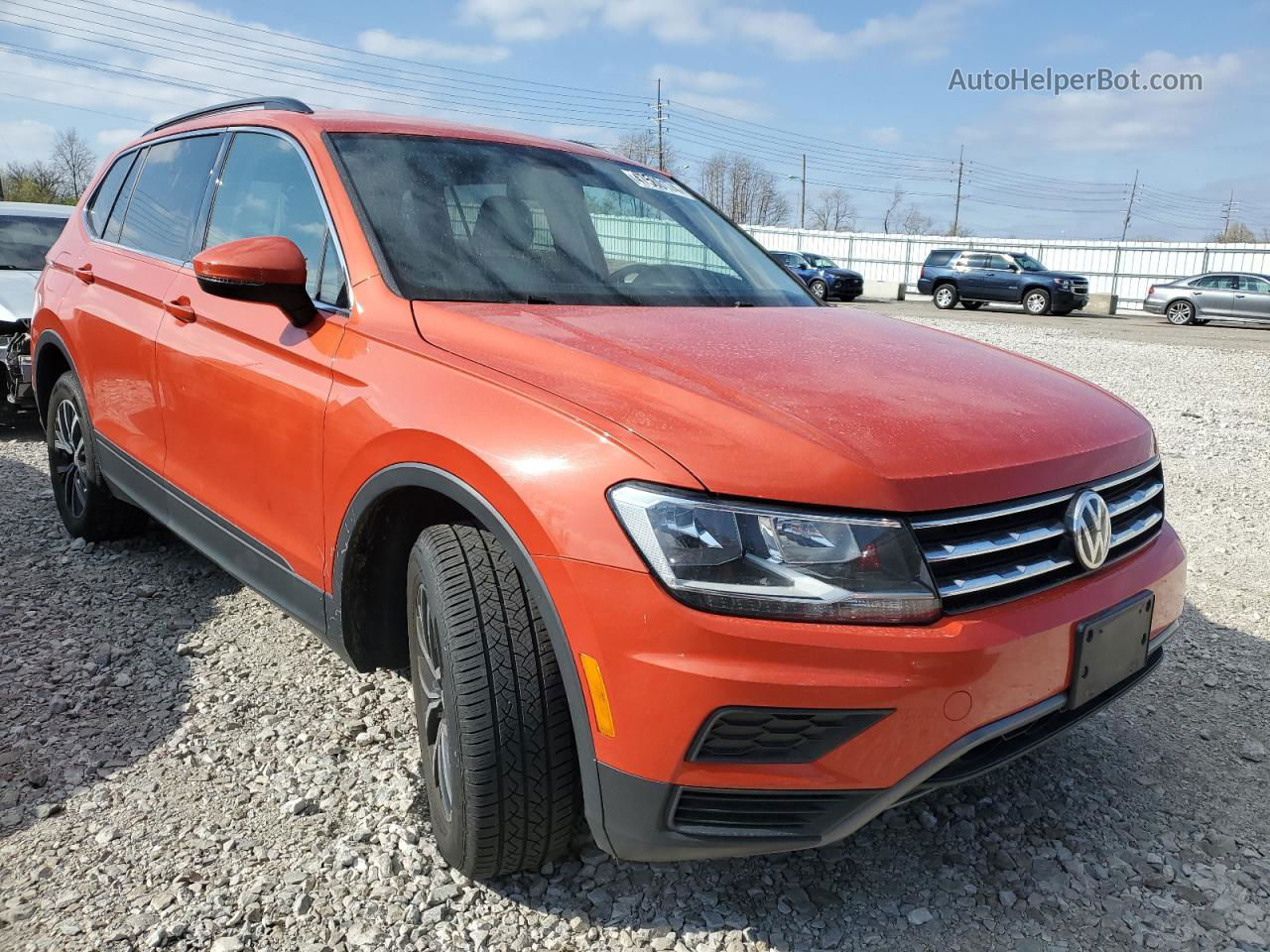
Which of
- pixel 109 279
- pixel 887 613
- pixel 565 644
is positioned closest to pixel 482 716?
pixel 565 644

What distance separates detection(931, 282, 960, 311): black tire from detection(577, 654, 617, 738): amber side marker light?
2611 centimetres

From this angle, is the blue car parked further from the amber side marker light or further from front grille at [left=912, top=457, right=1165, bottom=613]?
the amber side marker light

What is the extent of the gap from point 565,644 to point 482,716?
262 mm

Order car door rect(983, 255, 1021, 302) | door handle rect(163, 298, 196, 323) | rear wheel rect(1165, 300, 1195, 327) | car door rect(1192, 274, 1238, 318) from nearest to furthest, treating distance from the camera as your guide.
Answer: door handle rect(163, 298, 196, 323)
car door rect(1192, 274, 1238, 318)
rear wheel rect(1165, 300, 1195, 327)
car door rect(983, 255, 1021, 302)

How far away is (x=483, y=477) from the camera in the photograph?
1869 millimetres

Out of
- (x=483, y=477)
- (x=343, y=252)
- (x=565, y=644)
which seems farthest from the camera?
(x=343, y=252)

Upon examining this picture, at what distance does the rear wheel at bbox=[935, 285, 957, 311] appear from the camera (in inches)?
1025

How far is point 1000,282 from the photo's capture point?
25.0m

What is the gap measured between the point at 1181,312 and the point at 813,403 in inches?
1004

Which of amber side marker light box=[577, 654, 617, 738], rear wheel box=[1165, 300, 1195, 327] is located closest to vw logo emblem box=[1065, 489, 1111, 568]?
amber side marker light box=[577, 654, 617, 738]

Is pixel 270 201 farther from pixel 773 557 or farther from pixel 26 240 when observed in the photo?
pixel 26 240

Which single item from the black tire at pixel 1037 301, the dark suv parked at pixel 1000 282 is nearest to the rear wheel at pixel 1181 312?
the dark suv parked at pixel 1000 282

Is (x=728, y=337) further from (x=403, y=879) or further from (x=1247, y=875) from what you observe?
(x=1247, y=875)

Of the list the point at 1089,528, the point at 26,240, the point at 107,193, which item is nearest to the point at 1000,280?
the point at 26,240
